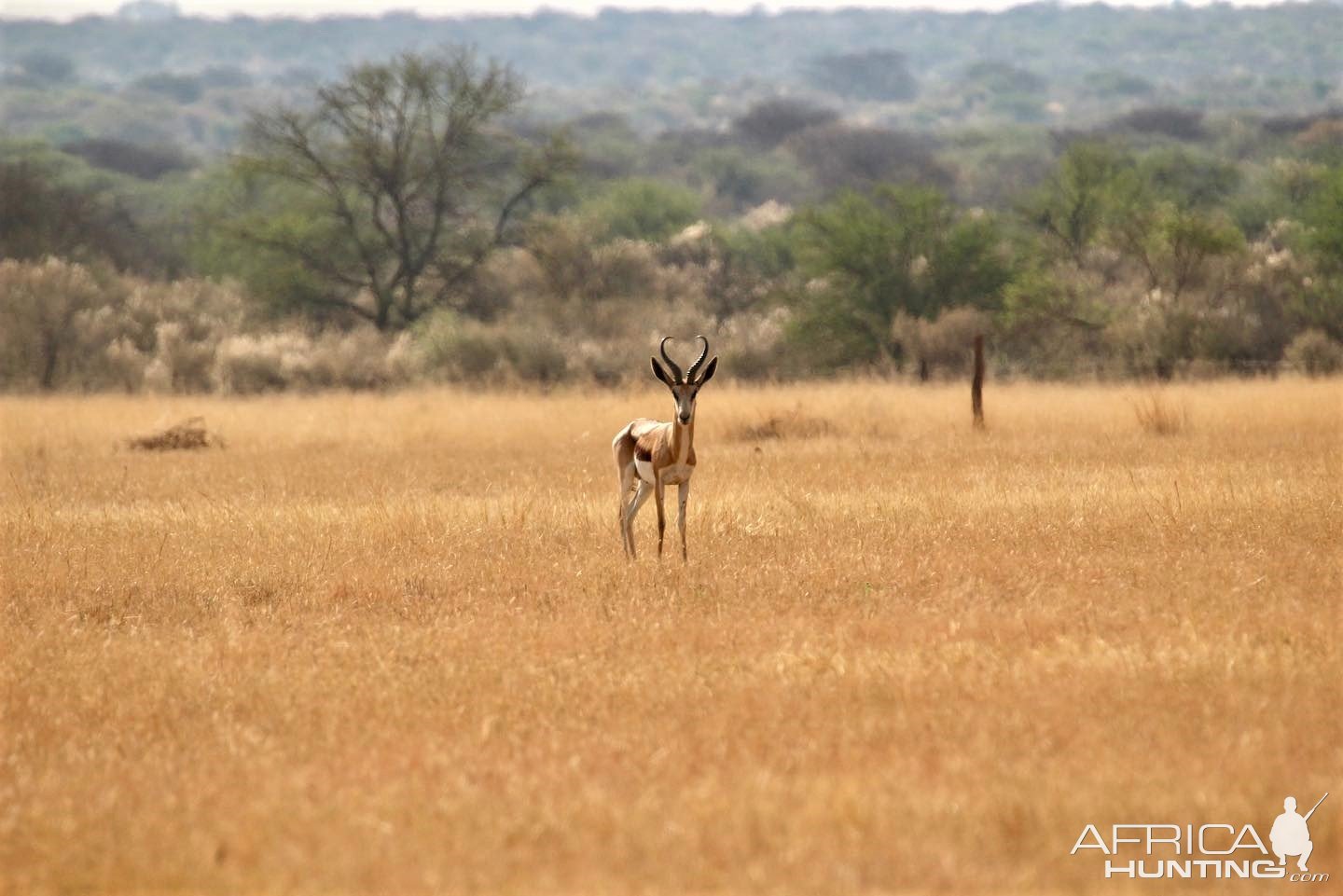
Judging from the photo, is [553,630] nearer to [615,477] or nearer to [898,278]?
[615,477]

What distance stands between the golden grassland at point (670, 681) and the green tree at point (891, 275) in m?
19.6

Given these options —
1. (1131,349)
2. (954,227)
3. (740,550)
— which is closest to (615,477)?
(740,550)

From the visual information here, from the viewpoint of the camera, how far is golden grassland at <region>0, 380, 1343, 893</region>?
6.55 m

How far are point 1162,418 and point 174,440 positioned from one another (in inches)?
502

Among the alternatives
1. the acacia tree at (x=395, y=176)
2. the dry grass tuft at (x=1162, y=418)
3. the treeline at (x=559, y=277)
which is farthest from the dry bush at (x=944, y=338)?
the dry grass tuft at (x=1162, y=418)

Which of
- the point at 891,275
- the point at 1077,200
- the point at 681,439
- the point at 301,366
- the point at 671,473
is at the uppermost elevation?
the point at 681,439

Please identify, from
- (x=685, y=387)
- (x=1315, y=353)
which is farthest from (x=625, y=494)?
(x=1315, y=353)

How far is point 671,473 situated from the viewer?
12.7 meters

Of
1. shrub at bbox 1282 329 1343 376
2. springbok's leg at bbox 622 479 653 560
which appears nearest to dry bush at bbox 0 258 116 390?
shrub at bbox 1282 329 1343 376

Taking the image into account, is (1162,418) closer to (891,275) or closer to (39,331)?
(891,275)

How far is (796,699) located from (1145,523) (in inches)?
233

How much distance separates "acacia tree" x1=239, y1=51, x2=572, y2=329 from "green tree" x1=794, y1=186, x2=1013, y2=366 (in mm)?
8051

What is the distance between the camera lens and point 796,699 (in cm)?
845

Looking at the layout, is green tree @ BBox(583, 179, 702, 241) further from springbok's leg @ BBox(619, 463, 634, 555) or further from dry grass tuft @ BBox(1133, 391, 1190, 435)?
springbok's leg @ BBox(619, 463, 634, 555)
